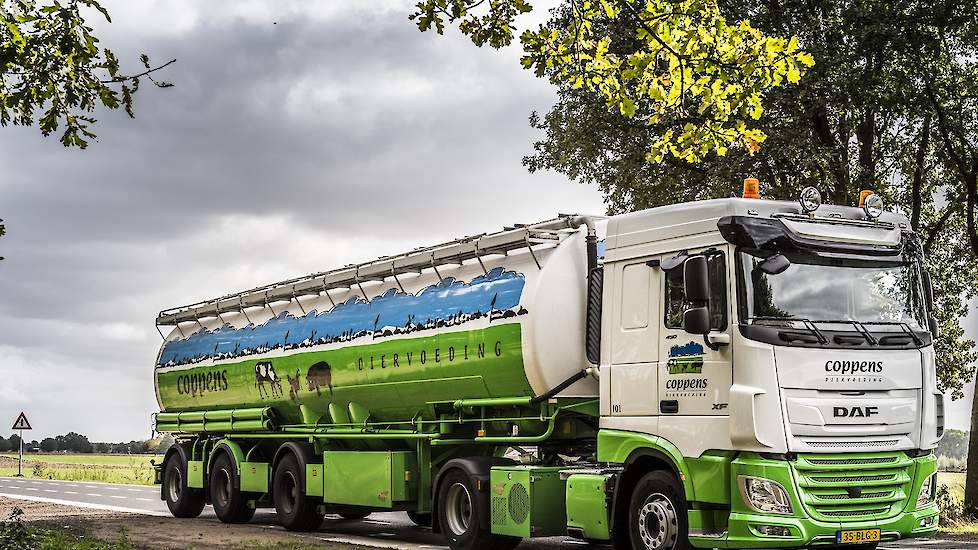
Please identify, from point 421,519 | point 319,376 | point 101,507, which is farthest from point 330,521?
point 101,507

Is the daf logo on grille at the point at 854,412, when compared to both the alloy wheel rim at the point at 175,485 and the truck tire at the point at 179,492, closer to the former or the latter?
the truck tire at the point at 179,492

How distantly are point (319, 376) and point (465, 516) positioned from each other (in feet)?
15.4

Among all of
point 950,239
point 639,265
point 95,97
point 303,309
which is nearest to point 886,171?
point 950,239

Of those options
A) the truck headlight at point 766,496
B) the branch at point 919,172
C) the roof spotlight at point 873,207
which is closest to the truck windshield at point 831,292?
the roof spotlight at point 873,207

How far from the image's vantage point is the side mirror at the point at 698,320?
432 inches

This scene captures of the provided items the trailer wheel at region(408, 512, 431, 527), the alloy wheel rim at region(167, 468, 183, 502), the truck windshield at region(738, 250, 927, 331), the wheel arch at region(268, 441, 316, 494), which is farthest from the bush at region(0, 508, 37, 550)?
the truck windshield at region(738, 250, 927, 331)

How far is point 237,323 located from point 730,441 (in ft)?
41.1

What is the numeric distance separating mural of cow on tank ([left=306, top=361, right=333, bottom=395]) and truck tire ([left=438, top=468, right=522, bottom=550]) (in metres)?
3.81

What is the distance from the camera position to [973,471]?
22.1 m

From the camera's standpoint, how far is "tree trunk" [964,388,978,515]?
72.2ft

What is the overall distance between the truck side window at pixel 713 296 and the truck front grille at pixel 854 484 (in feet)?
4.88

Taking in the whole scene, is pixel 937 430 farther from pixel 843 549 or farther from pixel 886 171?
pixel 886 171

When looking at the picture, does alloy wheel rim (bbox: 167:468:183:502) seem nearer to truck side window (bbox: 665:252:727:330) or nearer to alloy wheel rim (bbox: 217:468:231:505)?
alloy wheel rim (bbox: 217:468:231:505)

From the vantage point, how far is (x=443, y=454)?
1576 centimetres
